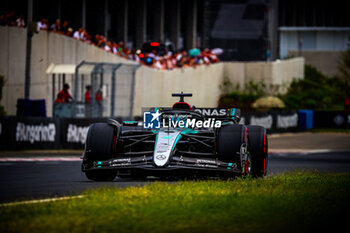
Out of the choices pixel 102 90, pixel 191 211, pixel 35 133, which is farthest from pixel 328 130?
pixel 191 211

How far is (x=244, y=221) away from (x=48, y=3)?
1400 inches

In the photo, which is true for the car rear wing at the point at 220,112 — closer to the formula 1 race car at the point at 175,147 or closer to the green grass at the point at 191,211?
the formula 1 race car at the point at 175,147

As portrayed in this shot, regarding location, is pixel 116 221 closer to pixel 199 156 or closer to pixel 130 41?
pixel 199 156

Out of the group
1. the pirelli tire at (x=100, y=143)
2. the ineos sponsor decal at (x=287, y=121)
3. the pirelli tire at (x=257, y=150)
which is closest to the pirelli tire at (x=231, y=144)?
the pirelli tire at (x=257, y=150)

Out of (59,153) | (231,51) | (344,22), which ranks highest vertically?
(344,22)

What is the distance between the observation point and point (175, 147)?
13500 mm

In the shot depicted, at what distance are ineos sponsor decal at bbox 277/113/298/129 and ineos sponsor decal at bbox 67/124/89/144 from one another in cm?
1526

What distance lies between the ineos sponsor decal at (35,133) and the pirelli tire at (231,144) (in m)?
11.0

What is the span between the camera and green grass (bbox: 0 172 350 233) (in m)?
7.90

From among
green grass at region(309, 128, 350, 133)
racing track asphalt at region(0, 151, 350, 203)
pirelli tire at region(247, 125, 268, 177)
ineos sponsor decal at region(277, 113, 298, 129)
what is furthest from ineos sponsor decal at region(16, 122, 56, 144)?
green grass at region(309, 128, 350, 133)

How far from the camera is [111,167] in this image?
13.2 m

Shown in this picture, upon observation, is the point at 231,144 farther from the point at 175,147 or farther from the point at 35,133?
the point at 35,133

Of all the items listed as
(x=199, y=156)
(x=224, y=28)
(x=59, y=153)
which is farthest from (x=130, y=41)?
(x=199, y=156)

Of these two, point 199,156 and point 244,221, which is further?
point 199,156
